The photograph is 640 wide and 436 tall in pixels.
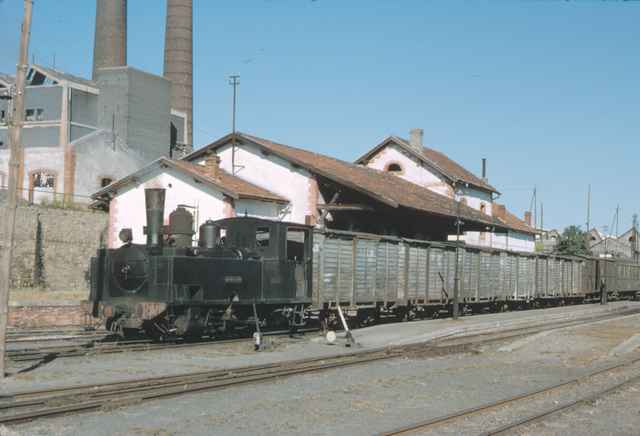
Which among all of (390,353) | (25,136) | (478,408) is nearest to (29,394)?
(478,408)

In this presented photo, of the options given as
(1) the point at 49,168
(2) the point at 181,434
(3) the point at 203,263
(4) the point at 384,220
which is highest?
(1) the point at 49,168

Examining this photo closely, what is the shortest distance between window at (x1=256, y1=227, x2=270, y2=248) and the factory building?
65.8ft

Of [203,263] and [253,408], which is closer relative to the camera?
[253,408]

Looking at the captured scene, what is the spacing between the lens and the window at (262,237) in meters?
17.4

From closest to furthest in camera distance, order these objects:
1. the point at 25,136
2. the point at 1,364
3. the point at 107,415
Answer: the point at 107,415, the point at 1,364, the point at 25,136

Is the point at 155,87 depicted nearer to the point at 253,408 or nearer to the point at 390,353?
the point at 390,353

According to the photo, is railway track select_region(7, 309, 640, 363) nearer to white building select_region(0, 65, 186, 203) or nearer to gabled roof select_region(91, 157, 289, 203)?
gabled roof select_region(91, 157, 289, 203)

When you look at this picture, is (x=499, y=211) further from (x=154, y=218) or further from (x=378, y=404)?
(x=378, y=404)

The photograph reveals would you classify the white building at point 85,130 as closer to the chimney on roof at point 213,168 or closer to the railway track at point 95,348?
the chimney on roof at point 213,168

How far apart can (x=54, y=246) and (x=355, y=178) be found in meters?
13.4

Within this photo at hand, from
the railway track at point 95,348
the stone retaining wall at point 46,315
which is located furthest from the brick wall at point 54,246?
the railway track at point 95,348

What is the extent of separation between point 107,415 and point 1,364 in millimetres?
3263

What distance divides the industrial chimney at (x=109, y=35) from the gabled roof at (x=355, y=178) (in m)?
Answer: 24.8

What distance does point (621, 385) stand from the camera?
37.0ft
